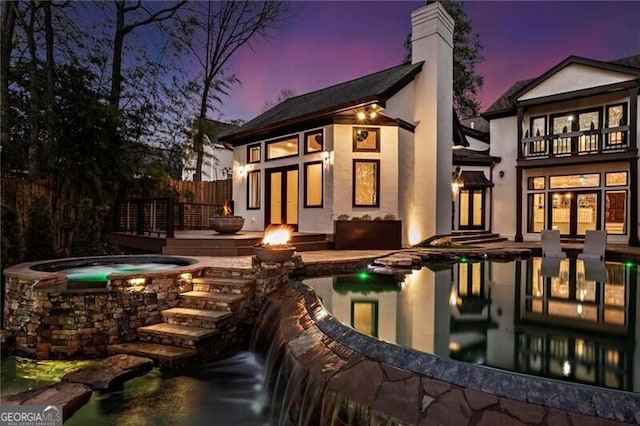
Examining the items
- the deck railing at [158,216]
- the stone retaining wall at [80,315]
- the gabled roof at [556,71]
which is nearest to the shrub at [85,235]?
the deck railing at [158,216]

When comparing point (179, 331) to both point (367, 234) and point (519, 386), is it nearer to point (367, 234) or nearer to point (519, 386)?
point (519, 386)

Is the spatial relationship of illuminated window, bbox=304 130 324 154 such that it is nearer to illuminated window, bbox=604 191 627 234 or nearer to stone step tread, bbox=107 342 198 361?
stone step tread, bbox=107 342 198 361

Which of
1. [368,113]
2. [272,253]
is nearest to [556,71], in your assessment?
[368,113]

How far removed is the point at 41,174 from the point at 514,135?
55.8ft

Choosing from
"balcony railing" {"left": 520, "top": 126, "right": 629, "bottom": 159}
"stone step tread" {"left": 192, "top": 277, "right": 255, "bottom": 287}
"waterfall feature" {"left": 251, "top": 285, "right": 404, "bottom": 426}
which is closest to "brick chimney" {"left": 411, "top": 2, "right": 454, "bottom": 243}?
"balcony railing" {"left": 520, "top": 126, "right": 629, "bottom": 159}

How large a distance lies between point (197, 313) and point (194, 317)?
0.07 m

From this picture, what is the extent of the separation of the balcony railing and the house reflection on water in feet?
24.0

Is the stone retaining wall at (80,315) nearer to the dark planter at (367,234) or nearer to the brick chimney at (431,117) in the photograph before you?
the dark planter at (367,234)

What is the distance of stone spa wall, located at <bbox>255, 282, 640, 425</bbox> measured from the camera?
2146mm

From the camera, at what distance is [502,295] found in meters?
5.82

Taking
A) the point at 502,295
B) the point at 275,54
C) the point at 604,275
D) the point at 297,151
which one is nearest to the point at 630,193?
the point at 604,275

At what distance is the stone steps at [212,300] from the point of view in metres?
5.28

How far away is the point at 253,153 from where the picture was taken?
1265 centimetres

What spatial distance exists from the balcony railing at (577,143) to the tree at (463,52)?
7.65 meters
